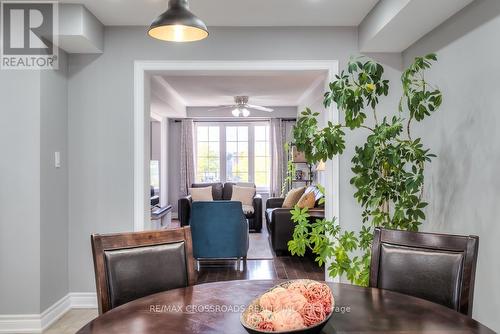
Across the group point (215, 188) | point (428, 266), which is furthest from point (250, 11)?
point (215, 188)

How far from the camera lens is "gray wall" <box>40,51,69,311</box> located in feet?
9.84

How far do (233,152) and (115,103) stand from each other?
18.3 ft

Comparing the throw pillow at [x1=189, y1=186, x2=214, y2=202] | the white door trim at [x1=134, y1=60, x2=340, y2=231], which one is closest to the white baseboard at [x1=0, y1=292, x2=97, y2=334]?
the white door trim at [x1=134, y1=60, x2=340, y2=231]

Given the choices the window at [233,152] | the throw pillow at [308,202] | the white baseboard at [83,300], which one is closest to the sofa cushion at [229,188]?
the window at [233,152]

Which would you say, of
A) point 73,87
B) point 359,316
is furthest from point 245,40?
point 359,316

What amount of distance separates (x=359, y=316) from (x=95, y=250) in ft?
3.45

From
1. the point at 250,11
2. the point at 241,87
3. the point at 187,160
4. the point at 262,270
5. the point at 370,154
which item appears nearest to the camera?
the point at 370,154

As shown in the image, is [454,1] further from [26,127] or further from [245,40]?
[26,127]

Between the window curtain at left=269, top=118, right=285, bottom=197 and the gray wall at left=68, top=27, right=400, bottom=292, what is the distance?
5.19 m

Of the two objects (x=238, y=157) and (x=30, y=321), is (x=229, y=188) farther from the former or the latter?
(x=30, y=321)

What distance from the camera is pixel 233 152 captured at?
895 centimetres

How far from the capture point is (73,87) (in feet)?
11.2

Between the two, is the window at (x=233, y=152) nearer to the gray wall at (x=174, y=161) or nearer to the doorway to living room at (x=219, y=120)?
the doorway to living room at (x=219, y=120)

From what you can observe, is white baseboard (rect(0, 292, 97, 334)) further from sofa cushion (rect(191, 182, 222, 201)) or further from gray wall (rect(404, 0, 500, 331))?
sofa cushion (rect(191, 182, 222, 201))
